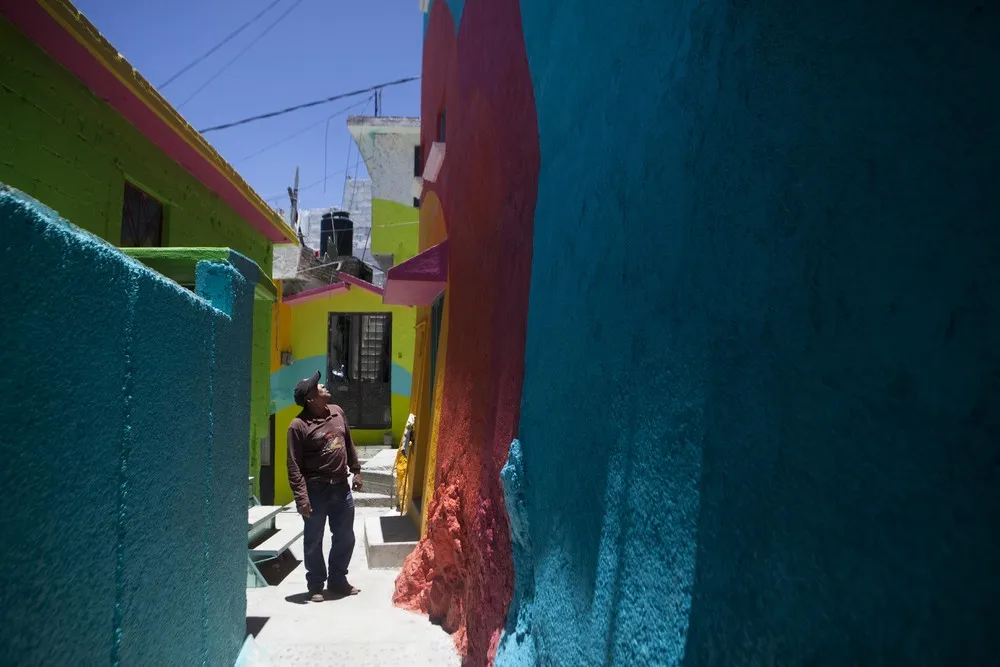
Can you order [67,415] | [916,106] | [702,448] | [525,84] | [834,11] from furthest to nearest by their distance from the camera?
[525,84], [702,448], [67,415], [834,11], [916,106]

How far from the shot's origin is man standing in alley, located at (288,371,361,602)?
5879 mm

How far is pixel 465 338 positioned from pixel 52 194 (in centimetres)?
324

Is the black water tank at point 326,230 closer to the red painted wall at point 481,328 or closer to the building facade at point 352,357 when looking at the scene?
the building facade at point 352,357

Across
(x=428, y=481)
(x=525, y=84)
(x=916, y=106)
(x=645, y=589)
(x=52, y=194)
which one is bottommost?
(x=428, y=481)

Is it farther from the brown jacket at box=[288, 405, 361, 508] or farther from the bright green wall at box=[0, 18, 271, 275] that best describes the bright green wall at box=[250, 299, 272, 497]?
the brown jacket at box=[288, 405, 361, 508]

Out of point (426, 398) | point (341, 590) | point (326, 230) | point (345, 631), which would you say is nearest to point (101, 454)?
point (345, 631)

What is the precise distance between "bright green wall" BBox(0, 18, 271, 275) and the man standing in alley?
89.7 inches

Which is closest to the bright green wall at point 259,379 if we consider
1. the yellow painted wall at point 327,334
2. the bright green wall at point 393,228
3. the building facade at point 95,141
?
the building facade at point 95,141

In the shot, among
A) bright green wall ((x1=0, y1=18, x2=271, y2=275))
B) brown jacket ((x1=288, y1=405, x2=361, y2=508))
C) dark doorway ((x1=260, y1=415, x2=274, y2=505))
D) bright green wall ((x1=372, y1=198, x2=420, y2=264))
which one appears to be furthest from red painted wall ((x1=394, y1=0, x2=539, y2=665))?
bright green wall ((x1=372, y1=198, x2=420, y2=264))

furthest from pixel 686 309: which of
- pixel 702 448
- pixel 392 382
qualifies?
pixel 392 382

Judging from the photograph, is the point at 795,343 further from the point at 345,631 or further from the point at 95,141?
the point at 95,141

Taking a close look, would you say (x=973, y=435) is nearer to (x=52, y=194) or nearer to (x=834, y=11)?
(x=834, y=11)

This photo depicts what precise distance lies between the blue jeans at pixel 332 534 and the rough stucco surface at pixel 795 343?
376 cm

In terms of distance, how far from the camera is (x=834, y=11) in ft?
4.91
